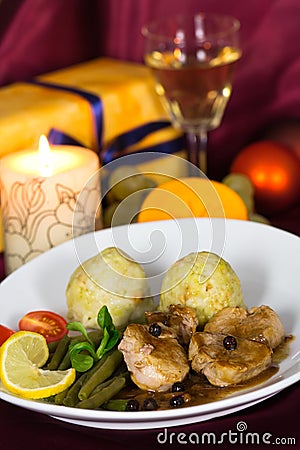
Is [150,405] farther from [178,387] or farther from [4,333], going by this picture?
[4,333]

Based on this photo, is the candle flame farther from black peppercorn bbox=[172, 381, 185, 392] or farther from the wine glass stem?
black peppercorn bbox=[172, 381, 185, 392]

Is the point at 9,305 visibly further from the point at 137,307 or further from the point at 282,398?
the point at 282,398

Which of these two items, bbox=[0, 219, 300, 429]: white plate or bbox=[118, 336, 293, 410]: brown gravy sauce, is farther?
bbox=[0, 219, 300, 429]: white plate

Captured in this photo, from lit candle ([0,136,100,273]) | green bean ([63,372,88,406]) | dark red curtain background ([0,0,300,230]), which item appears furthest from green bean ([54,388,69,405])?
dark red curtain background ([0,0,300,230])

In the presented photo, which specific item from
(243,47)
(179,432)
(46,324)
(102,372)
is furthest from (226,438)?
(243,47)

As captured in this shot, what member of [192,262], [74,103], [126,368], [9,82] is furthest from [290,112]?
[126,368]
